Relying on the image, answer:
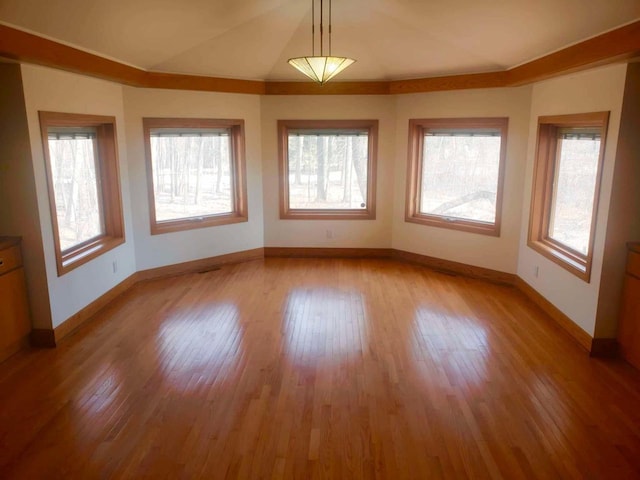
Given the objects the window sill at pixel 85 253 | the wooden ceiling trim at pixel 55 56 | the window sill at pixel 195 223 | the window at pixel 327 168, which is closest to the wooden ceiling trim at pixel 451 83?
the window at pixel 327 168

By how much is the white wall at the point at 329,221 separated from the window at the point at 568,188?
1.98 meters

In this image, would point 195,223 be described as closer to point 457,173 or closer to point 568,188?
point 457,173

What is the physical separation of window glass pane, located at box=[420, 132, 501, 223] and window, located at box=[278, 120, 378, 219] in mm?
736

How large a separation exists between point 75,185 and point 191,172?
157 centimetres

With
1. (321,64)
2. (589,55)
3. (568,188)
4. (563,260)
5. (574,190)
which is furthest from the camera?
(568,188)

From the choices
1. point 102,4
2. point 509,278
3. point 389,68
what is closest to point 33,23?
point 102,4

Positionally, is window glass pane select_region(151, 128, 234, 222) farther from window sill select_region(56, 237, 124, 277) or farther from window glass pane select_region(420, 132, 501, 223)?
window glass pane select_region(420, 132, 501, 223)

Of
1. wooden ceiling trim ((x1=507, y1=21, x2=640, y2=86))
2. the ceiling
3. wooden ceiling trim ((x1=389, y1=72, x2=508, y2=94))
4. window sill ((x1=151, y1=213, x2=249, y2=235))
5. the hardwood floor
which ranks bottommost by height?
the hardwood floor

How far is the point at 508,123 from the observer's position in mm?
5129

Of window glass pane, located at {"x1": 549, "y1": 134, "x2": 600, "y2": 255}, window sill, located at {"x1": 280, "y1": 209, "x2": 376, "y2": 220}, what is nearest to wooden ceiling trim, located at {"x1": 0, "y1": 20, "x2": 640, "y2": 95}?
window glass pane, located at {"x1": 549, "y1": 134, "x2": 600, "y2": 255}

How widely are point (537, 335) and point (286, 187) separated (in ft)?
11.9

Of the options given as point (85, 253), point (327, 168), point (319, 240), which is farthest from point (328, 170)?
point (85, 253)

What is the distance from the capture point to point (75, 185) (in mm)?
4477

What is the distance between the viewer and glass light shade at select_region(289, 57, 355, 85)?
380 cm
